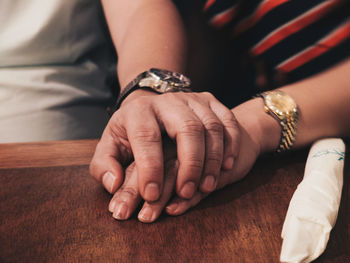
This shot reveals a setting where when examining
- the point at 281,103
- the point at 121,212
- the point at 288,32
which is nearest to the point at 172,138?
the point at 121,212

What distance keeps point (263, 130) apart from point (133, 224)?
246 millimetres

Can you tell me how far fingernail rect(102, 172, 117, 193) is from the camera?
1.45 ft

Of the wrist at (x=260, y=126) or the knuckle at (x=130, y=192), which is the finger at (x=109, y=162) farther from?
the wrist at (x=260, y=126)

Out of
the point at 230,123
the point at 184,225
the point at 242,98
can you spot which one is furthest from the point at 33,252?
the point at 242,98

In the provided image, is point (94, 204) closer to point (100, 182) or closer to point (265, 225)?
point (100, 182)

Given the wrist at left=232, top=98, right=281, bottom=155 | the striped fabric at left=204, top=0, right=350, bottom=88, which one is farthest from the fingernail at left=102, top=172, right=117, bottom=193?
the striped fabric at left=204, top=0, right=350, bottom=88

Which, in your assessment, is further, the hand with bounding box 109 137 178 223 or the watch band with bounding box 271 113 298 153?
the watch band with bounding box 271 113 298 153

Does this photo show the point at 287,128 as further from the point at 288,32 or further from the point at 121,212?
the point at 121,212

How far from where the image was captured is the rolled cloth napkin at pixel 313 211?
13.3 inches

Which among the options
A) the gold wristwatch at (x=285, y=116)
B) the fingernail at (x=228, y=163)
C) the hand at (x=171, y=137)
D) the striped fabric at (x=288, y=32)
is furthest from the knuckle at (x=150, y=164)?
the striped fabric at (x=288, y=32)

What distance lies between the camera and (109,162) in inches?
17.9

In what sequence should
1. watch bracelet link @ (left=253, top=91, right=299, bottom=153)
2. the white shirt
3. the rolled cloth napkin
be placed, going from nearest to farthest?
the rolled cloth napkin → watch bracelet link @ (left=253, top=91, right=299, bottom=153) → the white shirt

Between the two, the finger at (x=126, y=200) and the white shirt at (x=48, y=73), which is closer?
the finger at (x=126, y=200)

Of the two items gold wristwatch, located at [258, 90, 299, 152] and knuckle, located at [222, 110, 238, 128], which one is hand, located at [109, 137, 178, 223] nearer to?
knuckle, located at [222, 110, 238, 128]
